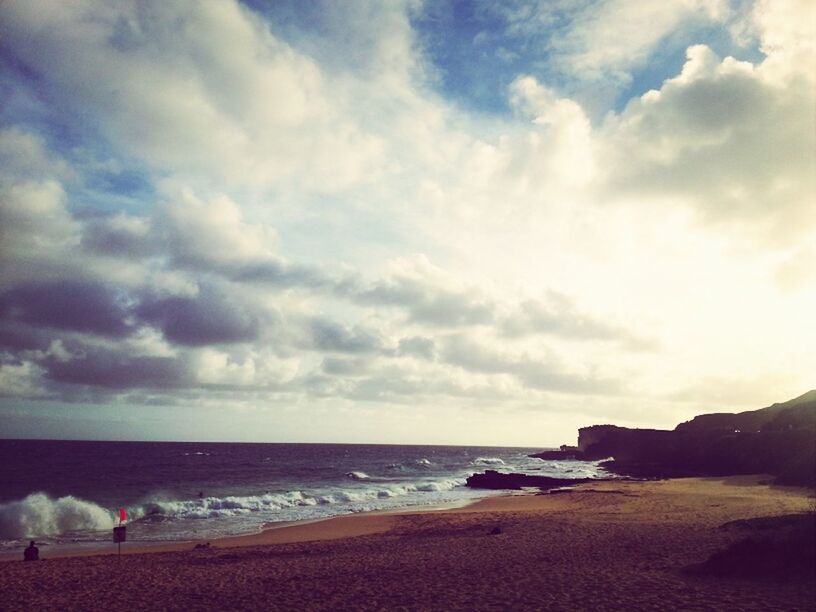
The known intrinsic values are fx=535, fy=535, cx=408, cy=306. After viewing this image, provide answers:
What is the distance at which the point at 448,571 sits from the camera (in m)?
16.1

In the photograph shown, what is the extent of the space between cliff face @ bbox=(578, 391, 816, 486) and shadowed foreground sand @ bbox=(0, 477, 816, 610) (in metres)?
18.7

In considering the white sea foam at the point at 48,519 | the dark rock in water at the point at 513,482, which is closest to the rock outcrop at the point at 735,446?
the dark rock in water at the point at 513,482

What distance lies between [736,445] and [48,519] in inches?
2425

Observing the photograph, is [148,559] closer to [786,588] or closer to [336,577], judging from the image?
[336,577]

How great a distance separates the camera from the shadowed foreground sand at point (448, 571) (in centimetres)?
1272

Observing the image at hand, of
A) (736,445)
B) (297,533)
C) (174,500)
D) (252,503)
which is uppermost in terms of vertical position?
(736,445)

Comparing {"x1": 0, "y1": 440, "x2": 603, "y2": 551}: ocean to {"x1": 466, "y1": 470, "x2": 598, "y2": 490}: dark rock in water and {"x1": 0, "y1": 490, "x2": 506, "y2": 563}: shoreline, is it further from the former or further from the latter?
{"x1": 466, "y1": 470, "x2": 598, "y2": 490}: dark rock in water

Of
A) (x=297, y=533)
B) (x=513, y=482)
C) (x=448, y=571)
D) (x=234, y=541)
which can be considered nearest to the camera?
(x=448, y=571)

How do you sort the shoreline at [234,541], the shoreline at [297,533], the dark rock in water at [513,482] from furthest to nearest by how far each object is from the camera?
the dark rock in water at [513,482], the shoreline at [297,533], the shoreline at [234,541]

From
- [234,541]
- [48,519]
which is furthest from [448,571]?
[48,519]

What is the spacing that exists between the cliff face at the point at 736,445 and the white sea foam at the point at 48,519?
147 ft

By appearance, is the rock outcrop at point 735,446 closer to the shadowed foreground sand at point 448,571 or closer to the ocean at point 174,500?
the shadowed foreground sand at point 448,571

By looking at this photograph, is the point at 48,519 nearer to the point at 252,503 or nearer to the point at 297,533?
the point at 252,503

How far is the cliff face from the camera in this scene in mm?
41344
